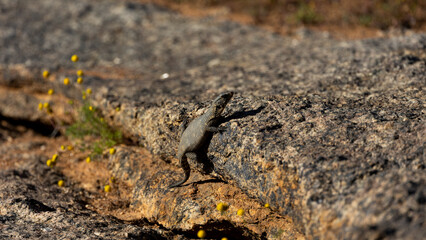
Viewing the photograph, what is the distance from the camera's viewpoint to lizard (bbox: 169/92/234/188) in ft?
13.7

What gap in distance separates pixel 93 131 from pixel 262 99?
8.87 ft

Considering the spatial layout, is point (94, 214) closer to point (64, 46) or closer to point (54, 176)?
point (54, 176)

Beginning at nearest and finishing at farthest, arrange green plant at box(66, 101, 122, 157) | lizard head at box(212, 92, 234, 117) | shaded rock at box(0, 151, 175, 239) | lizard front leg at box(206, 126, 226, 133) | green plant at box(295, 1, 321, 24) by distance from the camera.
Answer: shaded rock at box(0, 151, 175, 239) < lizard front leg at box(206, 126, 226, 133) < lizard head at box(212, 92, 234, 117) < green plant at box(66, 101, 122, 157) < green plant at box(295, 1, 321, 24)

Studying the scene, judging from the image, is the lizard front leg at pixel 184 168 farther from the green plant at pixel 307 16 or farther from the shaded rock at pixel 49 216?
the green plant at pixel 307 16

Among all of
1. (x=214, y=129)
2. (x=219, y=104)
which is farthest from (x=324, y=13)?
(x=214, y=129)

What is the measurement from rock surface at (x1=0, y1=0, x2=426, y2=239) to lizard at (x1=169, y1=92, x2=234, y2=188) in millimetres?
131

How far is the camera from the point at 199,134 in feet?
13.7

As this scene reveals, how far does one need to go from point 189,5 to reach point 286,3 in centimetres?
259

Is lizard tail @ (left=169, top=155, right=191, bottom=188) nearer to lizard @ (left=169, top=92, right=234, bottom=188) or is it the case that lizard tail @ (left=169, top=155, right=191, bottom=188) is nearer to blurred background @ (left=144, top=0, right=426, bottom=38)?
lizard @ (left=169, top=92, right=234, bottom=188)

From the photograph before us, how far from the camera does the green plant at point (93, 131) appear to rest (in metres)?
5.58

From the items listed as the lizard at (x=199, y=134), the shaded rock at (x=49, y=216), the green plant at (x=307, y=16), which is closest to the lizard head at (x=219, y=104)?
the lizard at (x=199, y=134)

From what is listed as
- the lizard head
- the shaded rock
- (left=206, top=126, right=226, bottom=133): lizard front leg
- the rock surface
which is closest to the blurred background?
the rock surface

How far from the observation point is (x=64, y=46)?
26.6 ft

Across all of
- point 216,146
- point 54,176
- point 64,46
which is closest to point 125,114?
point 54,176
